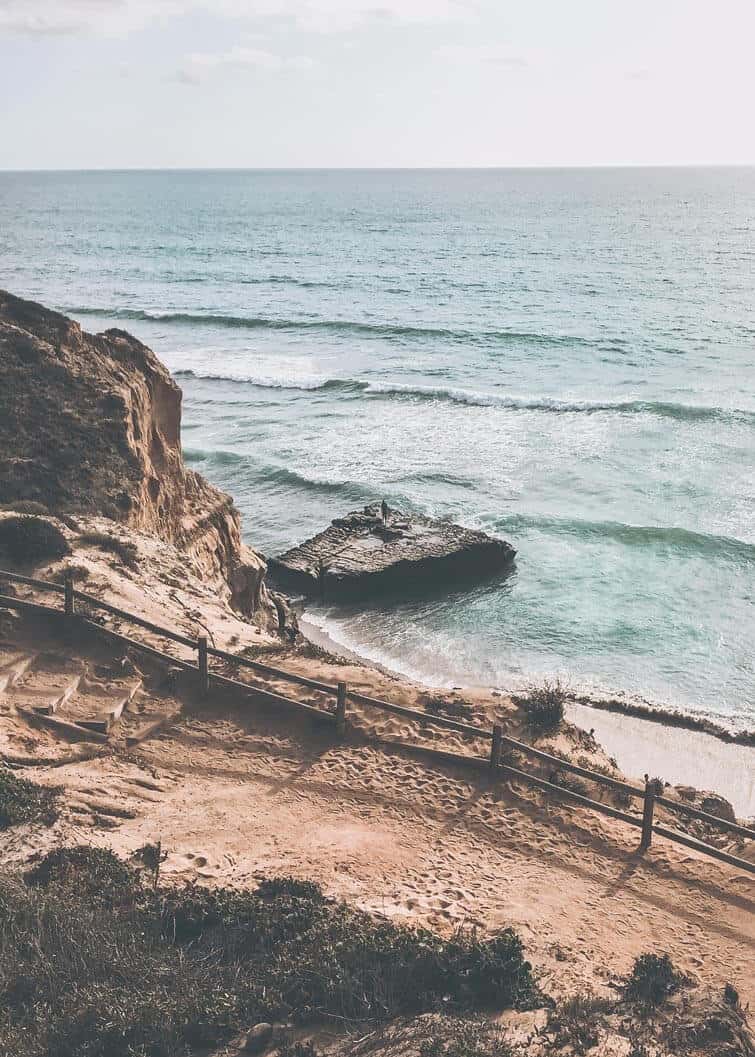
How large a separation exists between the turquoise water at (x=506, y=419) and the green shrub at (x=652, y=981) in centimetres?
1302

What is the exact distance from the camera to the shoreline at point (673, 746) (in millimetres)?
20188

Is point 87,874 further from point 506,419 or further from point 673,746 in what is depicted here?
point 506,419

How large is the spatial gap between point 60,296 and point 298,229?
2772 inches

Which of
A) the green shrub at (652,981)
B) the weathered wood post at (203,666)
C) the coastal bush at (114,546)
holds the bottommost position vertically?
the green shrub at (652,981)

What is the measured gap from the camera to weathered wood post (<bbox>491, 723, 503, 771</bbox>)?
14422mm

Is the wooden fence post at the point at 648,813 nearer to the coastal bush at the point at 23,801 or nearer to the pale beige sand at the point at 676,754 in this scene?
the pale beige sand at the point at 676,754

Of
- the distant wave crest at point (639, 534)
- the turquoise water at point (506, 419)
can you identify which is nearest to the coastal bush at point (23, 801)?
the turquoise water at point (506, 419)

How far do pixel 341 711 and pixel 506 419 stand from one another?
1341 inches

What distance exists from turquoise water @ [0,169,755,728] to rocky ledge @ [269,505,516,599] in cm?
89

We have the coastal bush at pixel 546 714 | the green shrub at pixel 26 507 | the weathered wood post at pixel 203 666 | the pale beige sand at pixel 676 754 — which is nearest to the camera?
the weathered wood post at pixel 203 666

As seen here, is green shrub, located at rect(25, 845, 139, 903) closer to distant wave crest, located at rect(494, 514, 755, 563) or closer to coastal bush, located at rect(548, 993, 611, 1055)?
coastal bush, located at rect(548, 993, 611, 1055)

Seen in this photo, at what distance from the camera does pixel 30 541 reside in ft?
59.6

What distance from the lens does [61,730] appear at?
14.7 metres

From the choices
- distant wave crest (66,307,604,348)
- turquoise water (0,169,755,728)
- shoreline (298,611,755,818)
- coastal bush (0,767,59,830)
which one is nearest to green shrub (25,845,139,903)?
coastal bush (0,767,59,830)
